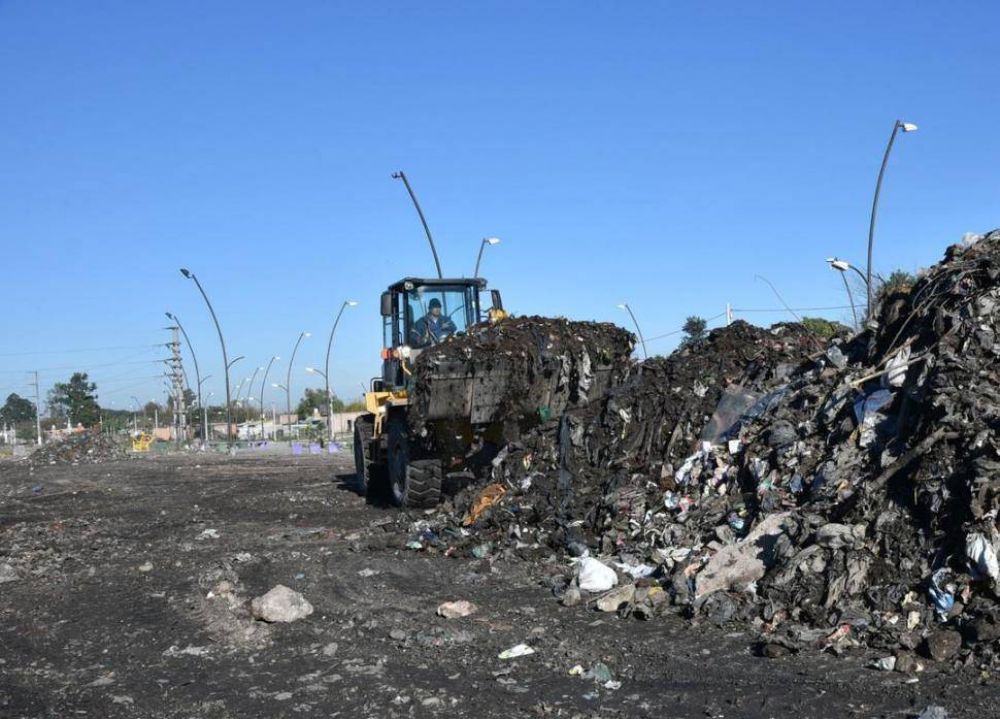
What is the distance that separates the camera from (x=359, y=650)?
19.9 feet

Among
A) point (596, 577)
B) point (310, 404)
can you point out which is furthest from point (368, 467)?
point (310, 404)

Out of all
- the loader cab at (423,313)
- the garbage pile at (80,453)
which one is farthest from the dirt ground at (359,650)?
the garbage pile at (80,453)

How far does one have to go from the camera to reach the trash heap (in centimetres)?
584

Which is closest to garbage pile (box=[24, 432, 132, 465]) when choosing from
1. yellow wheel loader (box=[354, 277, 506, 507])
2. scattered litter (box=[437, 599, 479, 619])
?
yellow wheel loader (box=[354, 277, 506, 507])

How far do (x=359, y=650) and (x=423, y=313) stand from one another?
7.34 m

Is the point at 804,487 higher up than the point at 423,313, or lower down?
lower down

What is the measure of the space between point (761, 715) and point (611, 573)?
2.85 metres

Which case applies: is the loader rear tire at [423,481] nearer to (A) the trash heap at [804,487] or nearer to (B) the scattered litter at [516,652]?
(A) the trash heap at [804,487]

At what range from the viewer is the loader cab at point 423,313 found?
12.8 metres

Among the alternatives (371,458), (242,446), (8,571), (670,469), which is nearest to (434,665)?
(670,469)

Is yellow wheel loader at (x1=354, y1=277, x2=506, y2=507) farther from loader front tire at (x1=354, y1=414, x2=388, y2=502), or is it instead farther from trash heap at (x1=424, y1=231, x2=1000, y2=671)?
trash heap at (x1=424, y1=231, x2=1000, y2=671)

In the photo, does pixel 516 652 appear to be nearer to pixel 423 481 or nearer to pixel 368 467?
pixel 423 481

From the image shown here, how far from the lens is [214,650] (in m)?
6.20

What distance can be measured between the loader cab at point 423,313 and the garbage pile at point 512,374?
1504mm
